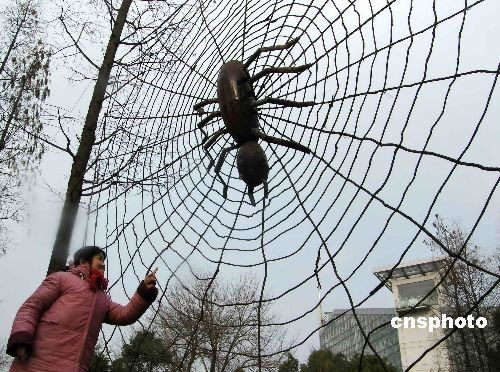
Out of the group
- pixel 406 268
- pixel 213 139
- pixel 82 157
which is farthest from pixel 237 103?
pixel 406 268

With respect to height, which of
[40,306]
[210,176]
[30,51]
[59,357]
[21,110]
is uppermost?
[30,51]

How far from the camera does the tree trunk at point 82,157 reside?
268 cm

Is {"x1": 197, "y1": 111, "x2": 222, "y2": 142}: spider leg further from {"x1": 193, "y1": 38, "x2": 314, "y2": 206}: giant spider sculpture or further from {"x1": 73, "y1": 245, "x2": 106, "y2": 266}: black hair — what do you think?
{"x1": 73, "y1": 245, "x2": 106, "y2": 266}: black hair

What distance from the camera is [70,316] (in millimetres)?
1692

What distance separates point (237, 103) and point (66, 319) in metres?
0.92

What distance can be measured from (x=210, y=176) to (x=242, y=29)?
525 millimetres

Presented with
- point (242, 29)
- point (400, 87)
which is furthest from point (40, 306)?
point (400, 87)

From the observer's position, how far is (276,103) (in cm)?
149

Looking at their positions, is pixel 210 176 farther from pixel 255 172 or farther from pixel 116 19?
pixel 116 19

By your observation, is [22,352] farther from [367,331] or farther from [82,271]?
[367,331]

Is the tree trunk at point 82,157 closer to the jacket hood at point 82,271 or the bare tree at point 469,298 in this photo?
the jacket hood at point 82,271

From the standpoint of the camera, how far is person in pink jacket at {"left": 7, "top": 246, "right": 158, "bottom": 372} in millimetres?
1550

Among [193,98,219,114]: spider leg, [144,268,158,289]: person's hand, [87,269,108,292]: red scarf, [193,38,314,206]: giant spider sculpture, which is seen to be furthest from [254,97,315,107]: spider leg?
[87,269,108,292]: red scarf

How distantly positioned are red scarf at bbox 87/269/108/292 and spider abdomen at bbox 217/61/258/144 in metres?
0.79
